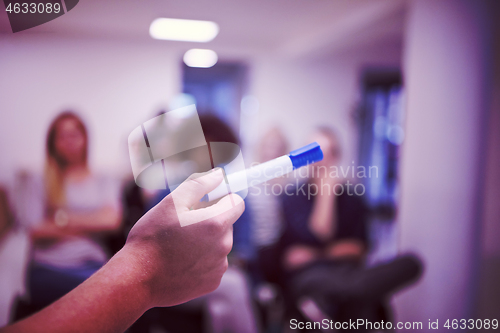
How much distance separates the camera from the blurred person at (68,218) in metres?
0.36

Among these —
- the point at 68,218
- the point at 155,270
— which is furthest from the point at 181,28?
the point at 155,270

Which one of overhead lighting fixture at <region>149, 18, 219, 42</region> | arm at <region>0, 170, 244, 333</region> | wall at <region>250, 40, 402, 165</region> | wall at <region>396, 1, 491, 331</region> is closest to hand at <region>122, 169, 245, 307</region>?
arm at <region>0, 170, 244, 333</region>

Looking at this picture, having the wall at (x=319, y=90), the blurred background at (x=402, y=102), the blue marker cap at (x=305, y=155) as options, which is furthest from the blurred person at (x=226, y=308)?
the wall at (x=319, y=90)

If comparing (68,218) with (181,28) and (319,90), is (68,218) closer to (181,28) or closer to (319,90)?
(181,28)

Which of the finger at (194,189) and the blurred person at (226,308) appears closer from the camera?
the finger at (194,189)

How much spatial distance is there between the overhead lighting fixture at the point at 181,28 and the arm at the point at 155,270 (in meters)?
0.42

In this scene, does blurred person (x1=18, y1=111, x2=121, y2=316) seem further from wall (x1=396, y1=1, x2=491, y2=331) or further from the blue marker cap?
wall (x1=396, y1=1, x2=491, y2=331)

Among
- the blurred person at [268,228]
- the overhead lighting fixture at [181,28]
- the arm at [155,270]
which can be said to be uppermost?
the overhead lighting fixture at [181,28]

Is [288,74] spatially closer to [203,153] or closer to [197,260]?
[203,153]

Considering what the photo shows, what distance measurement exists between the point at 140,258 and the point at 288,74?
1.53m

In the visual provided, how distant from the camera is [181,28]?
562 millimetres

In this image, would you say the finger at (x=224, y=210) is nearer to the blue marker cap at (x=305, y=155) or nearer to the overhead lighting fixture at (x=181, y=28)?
the blue marker cap at (x=305, y=155)

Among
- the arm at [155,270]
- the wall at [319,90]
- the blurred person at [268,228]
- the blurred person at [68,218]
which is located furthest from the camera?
the wall at [319,90]

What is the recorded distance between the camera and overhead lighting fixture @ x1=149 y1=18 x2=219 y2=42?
0.54 m
